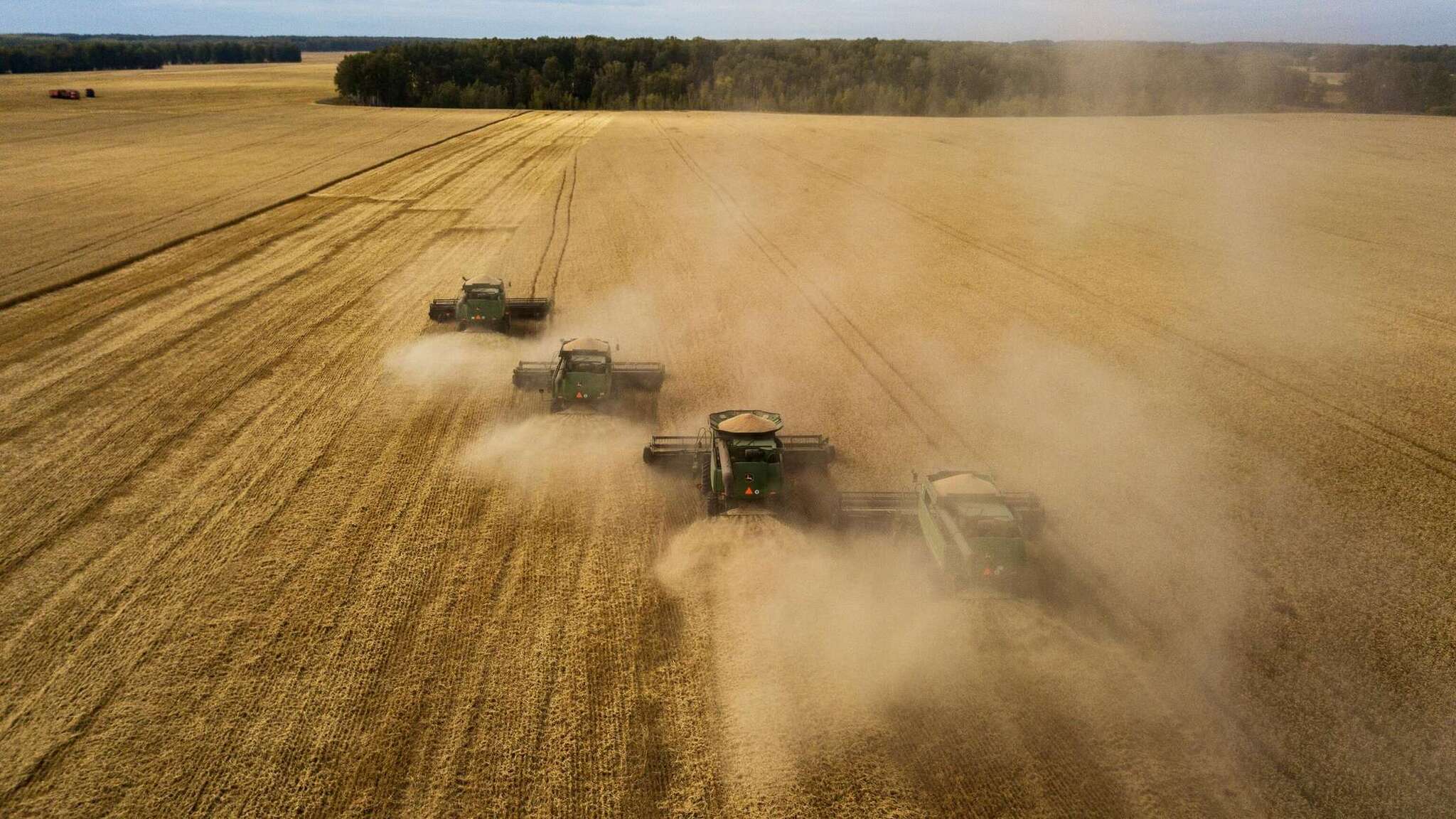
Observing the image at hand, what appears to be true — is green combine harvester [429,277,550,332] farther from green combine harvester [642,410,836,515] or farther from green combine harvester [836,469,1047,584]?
green combine harvester [836,469,1047,584]

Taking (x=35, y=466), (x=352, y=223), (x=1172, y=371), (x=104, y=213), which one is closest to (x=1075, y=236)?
(x=1172, y=371)

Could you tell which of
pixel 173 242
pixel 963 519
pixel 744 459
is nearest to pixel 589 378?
pixel 744 459

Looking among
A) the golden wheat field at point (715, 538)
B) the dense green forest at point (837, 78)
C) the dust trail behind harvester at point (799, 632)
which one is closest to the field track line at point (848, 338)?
the golden wheat field at point (715, 538)

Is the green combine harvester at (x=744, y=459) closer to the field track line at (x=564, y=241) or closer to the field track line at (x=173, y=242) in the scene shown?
the field track line at (x=564, y=241)

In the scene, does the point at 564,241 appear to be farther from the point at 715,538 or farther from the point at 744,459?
the point at 715,538

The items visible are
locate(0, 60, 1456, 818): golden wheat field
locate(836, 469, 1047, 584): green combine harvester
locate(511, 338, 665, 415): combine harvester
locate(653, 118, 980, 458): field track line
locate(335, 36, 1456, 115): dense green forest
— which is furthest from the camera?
locate(335, 36, 1456, 115): dense green forest

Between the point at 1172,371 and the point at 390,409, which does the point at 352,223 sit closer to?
the point at 390,409

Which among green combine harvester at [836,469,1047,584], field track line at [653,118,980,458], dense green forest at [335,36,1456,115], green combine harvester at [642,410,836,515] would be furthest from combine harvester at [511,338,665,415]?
dense green forest at [335,36,1456,115]
